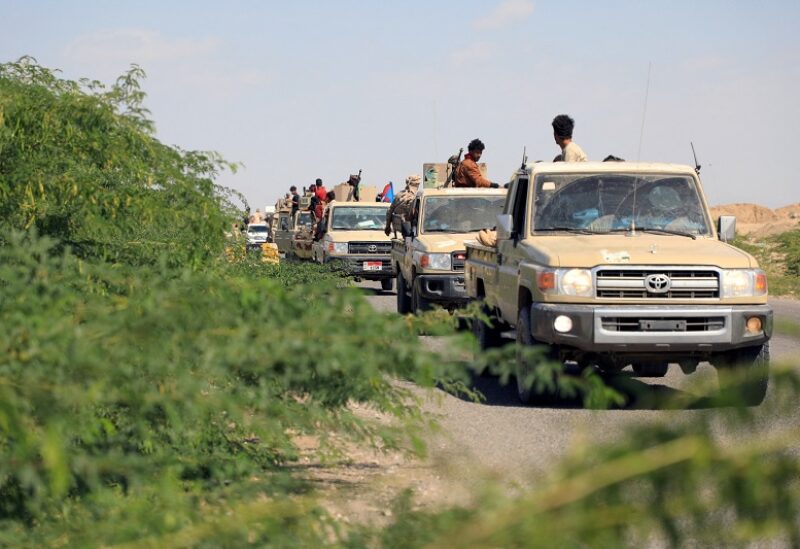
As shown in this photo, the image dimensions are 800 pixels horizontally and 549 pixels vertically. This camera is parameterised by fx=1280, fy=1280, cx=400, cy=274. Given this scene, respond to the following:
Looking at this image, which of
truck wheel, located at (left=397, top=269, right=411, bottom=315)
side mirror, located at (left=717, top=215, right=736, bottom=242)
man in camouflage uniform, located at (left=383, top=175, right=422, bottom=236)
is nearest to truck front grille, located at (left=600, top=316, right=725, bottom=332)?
side mirror, located at (left=717, top=215, right=736, bottom=242)

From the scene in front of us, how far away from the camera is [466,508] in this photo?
2.42m

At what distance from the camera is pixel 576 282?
33.0ft

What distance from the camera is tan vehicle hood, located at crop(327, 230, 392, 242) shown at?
28938mm

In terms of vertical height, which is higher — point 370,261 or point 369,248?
point 369,248

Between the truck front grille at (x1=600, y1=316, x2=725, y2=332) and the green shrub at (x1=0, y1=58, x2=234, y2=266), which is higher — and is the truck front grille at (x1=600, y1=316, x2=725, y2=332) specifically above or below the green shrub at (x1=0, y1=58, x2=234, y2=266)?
below

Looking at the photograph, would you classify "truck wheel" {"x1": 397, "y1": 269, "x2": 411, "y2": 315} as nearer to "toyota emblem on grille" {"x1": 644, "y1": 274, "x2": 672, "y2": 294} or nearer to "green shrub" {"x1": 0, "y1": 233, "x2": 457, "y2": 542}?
"toyota emblem on grille" {"x1": 644, "y1": 274, "x2": 672, "y2": 294}

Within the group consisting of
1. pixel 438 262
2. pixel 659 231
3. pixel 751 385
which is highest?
pixel 659 231

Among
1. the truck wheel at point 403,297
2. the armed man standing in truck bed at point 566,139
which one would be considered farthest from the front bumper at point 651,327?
the truck wheel at point 403,297

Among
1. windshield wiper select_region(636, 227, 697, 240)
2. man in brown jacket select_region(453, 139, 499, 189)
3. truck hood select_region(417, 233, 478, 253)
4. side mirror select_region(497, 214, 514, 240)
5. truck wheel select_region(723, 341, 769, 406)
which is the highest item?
man in brown jacket select_region(453, 139, 499, 189)

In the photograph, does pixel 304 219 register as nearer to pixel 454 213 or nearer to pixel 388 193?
pixel 388 193

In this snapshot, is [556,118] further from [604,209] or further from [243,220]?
[243,220]

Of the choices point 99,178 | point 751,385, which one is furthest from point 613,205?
point 751,385

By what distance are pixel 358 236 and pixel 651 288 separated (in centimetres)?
1921

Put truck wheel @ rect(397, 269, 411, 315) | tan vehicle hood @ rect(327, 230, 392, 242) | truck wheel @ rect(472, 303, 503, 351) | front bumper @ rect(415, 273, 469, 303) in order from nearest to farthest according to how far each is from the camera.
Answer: truck wheel @ rect(472, 303, 503, 351) < front bumper @ rect(415, 273, 469, 303) < truck wheel @ rect(397, 269, 411, 315) < tan vehicle hood @ rect(327, 230, 392, 242)
